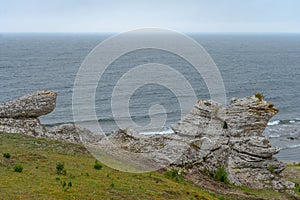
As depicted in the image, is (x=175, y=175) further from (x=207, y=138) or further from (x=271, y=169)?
(x=271, y=169)

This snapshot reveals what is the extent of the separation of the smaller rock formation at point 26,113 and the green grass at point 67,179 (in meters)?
5.11

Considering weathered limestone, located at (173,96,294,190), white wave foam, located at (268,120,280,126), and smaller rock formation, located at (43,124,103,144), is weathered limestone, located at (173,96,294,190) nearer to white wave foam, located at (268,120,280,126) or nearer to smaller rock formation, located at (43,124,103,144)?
smaller rock formation, located at (43,124,103,144)

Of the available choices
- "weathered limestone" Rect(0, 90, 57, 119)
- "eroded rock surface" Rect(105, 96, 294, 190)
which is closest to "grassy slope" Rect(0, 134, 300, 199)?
"eroded rock surface" Rect(105, 96, 294, 190)

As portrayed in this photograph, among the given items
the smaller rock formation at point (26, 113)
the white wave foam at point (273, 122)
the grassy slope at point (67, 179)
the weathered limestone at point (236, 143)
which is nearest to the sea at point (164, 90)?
the white wave foam at point (273, 122)

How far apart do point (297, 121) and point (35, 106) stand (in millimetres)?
74994

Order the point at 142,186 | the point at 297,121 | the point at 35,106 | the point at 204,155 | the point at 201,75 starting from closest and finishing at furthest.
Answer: the point at 142,186
the point at 204,155
the point at 35,106
the point at 297,121
the point at 201,75

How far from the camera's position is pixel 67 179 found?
1061 inches

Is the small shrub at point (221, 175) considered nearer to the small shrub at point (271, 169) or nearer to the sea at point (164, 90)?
the small shrub at point (271, 169)

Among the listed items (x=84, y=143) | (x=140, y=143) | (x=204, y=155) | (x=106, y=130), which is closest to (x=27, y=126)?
(x=84, y=143)

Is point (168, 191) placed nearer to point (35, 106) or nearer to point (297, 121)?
point (35, 106)

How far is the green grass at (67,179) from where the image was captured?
23.7 m

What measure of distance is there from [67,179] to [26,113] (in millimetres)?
20092

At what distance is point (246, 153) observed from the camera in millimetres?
44469

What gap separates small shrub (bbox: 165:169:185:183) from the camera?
3612 centimetres
